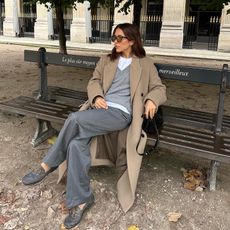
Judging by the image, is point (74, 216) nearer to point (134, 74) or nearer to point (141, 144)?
point (141, 144)

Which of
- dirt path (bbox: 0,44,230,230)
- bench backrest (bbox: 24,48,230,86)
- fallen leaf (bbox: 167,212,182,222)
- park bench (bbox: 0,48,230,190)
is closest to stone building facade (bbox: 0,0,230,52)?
park bench (bbox: 0,48,230,190)

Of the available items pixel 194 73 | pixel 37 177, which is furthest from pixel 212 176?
pixel 37 177

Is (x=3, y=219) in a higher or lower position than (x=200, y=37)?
lower

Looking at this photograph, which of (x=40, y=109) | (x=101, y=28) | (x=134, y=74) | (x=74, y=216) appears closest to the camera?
(x=74, y=216)

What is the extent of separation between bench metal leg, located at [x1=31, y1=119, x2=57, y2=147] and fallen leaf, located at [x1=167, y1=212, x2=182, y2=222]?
6.14ft

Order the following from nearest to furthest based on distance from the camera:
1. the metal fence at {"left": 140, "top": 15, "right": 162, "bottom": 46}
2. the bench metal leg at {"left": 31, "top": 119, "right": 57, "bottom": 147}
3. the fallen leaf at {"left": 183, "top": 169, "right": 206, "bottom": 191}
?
1. the fallen leaf at {"left": 183, "top": 169, "right": 206, "bottom": 191}
2. the bench metal leg at {"left": 31, "top": 119, "right": 57, "bottom": 147}
3. the metal fence at {"left": 140, "top": 15, "right": 162, "bottom": 46}

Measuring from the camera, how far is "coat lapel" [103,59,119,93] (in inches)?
137

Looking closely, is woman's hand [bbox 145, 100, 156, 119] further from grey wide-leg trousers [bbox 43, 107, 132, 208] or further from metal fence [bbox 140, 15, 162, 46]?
metal fence [bbox 140, 15, 162, 46]

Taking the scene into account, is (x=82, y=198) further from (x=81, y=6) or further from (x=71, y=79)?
(x=81, y=6)

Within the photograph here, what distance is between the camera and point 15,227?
2.96 m

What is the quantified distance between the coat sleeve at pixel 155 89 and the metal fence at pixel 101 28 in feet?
64.5

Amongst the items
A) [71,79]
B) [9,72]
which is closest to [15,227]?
[71,79]

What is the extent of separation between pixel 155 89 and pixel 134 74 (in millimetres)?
238

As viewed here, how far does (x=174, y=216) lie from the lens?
3.05 metres
